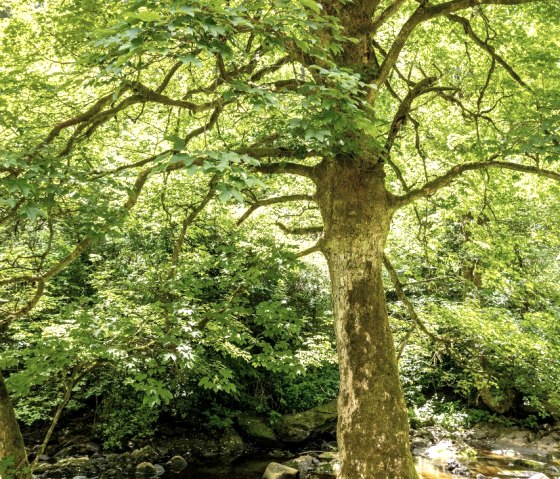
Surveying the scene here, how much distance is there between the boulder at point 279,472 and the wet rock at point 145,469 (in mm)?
2513

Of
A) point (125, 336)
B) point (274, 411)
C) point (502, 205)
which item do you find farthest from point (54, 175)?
point (274, 411)

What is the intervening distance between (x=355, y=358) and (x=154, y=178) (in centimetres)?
431

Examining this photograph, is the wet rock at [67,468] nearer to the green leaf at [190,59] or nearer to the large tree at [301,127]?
the large tree at [301,127]

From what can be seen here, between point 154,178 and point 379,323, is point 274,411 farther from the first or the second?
point 379,323

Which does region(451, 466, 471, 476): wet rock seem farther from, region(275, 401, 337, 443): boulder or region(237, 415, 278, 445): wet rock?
region(237, 415, 278, 445): wet rock

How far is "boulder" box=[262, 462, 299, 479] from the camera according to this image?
9867 mm

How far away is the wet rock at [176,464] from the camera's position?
35.5 ft

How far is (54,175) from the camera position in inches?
125

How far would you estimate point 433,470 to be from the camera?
10.2 metres

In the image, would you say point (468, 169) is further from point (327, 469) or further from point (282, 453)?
point (282, 453)

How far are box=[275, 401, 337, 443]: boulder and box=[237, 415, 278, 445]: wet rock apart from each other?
0.73 feet

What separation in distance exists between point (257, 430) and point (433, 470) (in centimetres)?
467

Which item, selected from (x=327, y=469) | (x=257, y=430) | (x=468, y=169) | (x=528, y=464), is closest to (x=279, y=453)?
(x=257, y=430)

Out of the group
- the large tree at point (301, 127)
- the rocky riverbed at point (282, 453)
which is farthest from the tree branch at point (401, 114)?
the rocky riverbed at point (282, 453)
